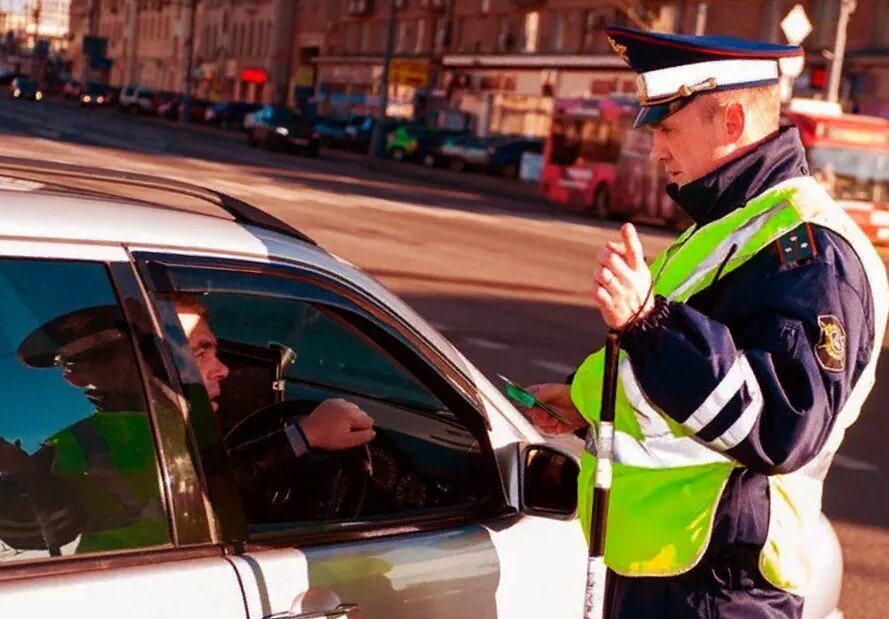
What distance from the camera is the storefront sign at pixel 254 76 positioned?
293 feet

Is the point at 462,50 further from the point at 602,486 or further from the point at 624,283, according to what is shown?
the point at 624,283

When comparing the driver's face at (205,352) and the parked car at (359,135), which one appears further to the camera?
the parked car at (359,135)

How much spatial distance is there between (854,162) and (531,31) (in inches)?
1339

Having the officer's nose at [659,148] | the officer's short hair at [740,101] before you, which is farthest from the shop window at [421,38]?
the officer's short hair at [740,101]

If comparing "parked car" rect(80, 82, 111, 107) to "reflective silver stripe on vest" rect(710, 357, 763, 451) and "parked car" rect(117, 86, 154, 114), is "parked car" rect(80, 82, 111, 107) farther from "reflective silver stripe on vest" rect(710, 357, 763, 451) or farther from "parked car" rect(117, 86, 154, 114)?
"reflective silver stripe on vest" rect(710, 357, 763, 451)

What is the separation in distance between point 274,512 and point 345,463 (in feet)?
0.92

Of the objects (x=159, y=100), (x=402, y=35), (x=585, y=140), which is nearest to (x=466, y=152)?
(x=585, y=140)

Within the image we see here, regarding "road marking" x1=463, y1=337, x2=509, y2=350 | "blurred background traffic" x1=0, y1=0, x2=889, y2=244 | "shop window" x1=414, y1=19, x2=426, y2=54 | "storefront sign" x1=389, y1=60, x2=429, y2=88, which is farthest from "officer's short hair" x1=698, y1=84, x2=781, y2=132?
"shop window" x1=414, y1=19, x2=426, y2=54

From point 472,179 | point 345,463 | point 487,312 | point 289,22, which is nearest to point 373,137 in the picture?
point 472,179

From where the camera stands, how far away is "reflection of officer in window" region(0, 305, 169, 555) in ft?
7.61

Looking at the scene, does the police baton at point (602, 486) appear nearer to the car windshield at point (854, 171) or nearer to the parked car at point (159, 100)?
the car windshield at point (854, 171)

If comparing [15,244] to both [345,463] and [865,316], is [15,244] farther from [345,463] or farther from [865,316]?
[865,316]

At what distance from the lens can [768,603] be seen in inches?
103

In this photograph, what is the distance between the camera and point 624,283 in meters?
2.41
